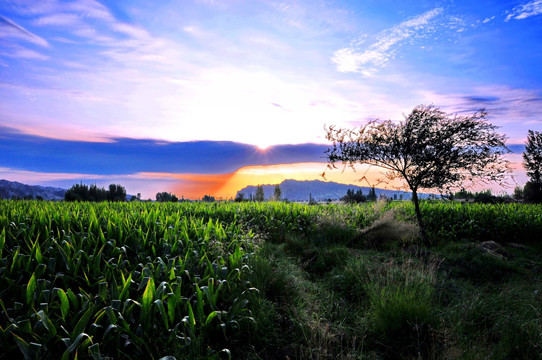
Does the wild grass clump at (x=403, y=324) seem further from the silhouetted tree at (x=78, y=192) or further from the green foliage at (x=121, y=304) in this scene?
the silhouetted tree at (x=78, y=192)

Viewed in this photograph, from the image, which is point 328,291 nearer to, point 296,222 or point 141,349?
point 141,349

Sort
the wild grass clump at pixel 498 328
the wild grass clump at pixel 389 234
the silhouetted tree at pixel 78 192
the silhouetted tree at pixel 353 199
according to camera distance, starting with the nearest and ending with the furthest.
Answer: the wild grass clump at pixel 498 328 < the wild grass clump at pixel 389 234 < the silhouetted tree at pixel 353 199 < the silhouetted tree at pixel 78 192

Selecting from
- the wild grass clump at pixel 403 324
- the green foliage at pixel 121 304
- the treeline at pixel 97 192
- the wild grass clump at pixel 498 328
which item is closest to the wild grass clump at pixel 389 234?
the wild grass clump at pixel 498 328

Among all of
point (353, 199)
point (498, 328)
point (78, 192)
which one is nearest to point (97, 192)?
point (78, 192)

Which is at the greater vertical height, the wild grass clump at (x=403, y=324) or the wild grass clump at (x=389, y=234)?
the wild grass clump at (x=389, y=234)

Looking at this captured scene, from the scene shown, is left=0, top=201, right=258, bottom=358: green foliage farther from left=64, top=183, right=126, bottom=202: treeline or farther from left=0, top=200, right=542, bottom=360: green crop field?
left=64, top=183, right=126, bottom=202: treeline

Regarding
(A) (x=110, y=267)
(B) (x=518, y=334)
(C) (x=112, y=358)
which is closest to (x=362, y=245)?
(B) (x=518, y=334)

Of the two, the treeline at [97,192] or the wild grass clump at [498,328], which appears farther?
the treeline at [97,192]

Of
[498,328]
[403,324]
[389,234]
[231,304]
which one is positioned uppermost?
[389,234]

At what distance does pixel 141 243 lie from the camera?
22.5ft

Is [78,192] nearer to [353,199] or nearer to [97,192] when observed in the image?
[97,192]

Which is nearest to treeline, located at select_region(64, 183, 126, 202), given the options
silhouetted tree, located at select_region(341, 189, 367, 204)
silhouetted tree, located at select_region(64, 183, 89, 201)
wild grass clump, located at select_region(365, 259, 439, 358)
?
silhouetted tree, located at select_region(64, 183, 89, 201)

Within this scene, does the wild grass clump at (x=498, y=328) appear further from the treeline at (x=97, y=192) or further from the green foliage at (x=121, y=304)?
the treeline at (x=97, y=192)

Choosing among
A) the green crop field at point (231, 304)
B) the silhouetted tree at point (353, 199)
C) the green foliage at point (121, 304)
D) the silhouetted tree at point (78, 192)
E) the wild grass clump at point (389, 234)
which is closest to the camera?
the green foliage at point (121, 304)
